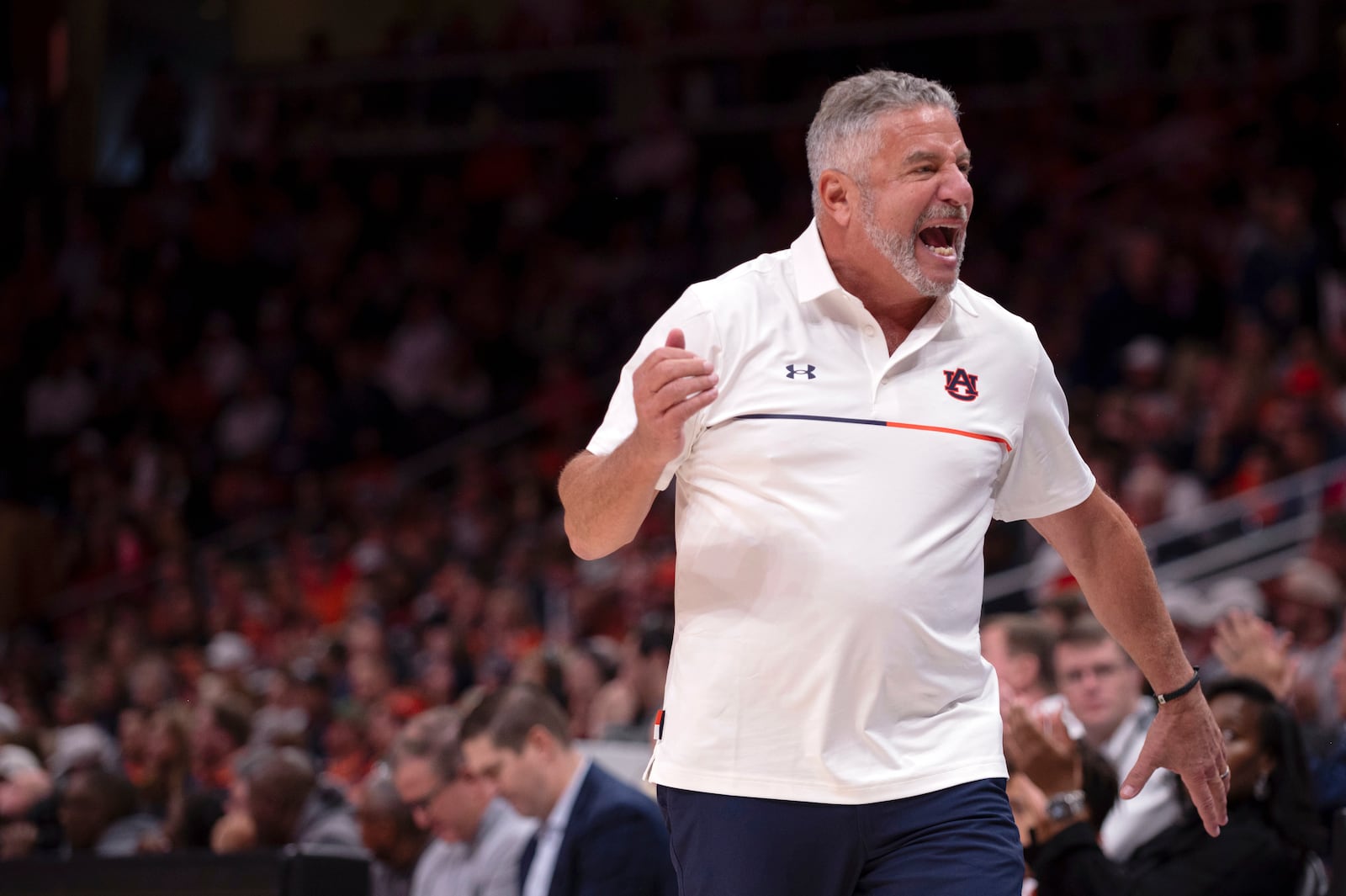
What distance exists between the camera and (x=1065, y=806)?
4.13 meters

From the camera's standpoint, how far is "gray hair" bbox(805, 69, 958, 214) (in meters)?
2.99

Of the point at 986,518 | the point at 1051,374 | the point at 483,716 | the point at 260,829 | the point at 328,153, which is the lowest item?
the point at 260,829

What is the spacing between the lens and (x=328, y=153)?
1598 centimetres

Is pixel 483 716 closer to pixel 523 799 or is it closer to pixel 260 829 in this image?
pixel 523 799

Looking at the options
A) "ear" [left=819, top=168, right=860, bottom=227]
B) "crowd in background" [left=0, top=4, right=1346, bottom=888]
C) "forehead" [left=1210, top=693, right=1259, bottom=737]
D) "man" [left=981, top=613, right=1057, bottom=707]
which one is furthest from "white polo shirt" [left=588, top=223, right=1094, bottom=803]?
"crowd in background" [left=0, top=4, right=1346, bottom=888]

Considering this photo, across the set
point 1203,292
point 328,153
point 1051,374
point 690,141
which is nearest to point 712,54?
point 690,141

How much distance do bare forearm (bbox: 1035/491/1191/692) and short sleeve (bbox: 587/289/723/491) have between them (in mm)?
753

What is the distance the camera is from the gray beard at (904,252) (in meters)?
2.95

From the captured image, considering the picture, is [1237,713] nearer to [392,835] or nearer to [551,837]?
[551,837]

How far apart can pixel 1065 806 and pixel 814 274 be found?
5.69 feet

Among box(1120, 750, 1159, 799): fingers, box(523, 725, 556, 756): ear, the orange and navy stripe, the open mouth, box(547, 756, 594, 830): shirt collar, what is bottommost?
box(547, 756, 594, 830): shirt collar

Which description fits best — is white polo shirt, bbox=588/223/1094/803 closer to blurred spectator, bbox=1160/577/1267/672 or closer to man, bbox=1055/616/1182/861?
man, bbox=1055/616/1182/861

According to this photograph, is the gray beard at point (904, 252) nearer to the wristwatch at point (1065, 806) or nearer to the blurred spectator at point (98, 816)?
the wristwatch at point (1065, 806)

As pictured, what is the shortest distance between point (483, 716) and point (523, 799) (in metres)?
0.28
